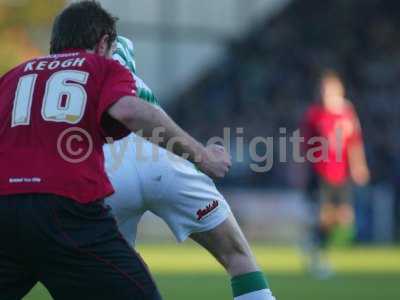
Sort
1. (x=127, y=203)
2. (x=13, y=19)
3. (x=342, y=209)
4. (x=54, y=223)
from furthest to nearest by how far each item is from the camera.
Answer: (x=13, y=19) → (x=342, y=209) → (x=127, y=203) → (x=54, y=223)

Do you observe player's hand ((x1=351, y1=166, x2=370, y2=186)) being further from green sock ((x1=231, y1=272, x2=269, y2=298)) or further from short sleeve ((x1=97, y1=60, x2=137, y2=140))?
short sleeve ((x1=97, y1=60, x2=137, y2=140))

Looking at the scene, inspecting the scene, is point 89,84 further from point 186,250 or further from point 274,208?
point 274,208

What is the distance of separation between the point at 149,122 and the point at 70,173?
15.5 inches

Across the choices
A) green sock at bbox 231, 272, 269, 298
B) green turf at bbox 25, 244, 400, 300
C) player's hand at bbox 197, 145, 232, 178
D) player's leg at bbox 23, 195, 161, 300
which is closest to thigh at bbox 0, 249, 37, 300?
player's leg at bbox 23, 195, 161, 300

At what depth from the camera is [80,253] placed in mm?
5070

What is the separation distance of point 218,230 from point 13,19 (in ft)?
66.7

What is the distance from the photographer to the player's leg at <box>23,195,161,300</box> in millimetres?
5062

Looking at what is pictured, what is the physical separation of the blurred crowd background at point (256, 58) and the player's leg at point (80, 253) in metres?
18.4

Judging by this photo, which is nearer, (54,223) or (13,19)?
(54,223)

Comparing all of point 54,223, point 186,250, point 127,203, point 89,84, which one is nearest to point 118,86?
point 89,84

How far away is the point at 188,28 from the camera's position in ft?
105

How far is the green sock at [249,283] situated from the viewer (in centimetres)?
650

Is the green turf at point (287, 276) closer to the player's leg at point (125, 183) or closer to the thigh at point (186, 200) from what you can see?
the player's leg at point (125, 183)

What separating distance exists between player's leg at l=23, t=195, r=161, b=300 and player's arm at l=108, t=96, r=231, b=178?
39cm
